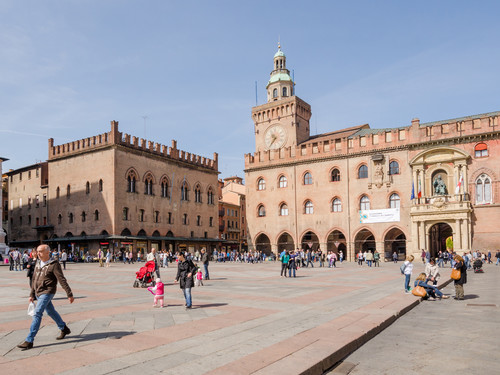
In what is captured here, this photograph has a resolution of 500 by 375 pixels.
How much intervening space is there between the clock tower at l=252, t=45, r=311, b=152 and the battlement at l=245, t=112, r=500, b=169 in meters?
3.90

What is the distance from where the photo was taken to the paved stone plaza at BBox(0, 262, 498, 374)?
5664 mm

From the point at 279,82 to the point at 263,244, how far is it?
21.9 meters

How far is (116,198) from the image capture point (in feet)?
146

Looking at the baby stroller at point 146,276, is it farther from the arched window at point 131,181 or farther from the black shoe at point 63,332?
the arched window at point 131,181

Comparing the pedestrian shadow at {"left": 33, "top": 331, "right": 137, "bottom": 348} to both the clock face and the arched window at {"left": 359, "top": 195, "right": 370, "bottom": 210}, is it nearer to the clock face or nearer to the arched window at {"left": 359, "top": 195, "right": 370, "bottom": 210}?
the arched window at {"left": 359, "top": 195, "right": 370, "bottom": 210}

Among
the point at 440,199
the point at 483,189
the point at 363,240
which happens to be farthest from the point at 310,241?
the point at 483,189

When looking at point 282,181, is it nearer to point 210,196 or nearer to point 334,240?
point 334,240

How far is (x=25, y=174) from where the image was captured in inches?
2219

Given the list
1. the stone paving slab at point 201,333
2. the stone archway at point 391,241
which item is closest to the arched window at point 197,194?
the stone archway at point 391,241

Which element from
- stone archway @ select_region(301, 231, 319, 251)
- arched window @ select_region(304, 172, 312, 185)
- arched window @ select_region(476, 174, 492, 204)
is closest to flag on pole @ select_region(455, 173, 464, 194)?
arched window @ select_region(476, 174, 492, 204)

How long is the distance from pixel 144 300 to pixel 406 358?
7737mm

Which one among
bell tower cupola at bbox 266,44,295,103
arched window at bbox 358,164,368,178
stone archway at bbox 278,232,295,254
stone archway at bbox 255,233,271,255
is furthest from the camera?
bell tower cupola at bbox 266,44,295,103

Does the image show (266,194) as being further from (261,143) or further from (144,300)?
(144,300)

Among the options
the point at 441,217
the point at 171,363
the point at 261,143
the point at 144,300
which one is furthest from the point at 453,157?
the point at 171,363
